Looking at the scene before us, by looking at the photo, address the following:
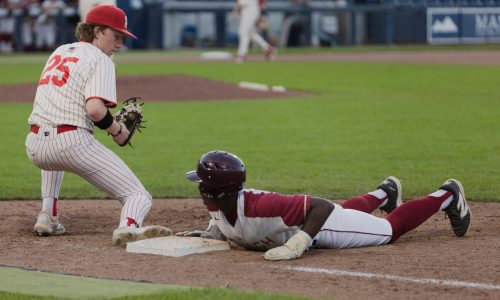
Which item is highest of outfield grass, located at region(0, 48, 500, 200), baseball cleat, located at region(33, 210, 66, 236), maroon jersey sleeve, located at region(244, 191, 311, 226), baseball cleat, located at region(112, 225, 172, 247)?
maroon jersey sleeve, located at region(244, 191, 311, 226)

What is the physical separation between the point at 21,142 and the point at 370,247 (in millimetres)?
7452

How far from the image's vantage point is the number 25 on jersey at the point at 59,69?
6738 millimetres

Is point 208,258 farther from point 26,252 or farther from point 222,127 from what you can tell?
point 222,127

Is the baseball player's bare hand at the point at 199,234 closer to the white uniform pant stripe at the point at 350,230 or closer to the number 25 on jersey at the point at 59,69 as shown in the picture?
the white uniform pant stripe at the point at 350,230

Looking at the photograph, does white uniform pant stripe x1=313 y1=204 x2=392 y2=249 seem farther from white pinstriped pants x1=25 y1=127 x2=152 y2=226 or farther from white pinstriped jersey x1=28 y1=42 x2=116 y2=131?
white pinstriped jersey x1=28 y1=42 x2=116 y2=131

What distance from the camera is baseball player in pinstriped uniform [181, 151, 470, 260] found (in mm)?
6059

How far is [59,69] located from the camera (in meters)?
6.79

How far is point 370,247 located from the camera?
649 centimetres

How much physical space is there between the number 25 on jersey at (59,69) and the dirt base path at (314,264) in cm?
104

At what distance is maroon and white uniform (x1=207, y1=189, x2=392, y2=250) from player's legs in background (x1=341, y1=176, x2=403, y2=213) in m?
0.29

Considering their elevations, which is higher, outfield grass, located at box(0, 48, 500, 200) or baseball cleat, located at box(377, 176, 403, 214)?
baseball cleat, located at box(377, 176, 403, 214)

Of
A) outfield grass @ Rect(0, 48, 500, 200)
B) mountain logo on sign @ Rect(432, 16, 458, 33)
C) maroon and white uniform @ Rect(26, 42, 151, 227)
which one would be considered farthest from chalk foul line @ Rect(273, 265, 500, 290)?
mountain logo on sign @ Rect(432, 16, 458, 33)

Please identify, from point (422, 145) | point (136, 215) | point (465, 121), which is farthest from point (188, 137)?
point (136, 215)

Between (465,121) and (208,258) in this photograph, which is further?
(465,121)
